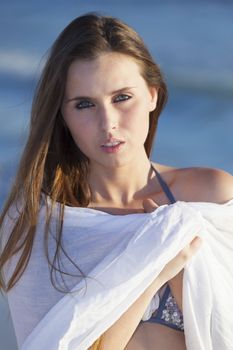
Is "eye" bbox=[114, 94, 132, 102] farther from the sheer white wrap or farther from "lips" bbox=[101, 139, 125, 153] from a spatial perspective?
the sheer white wrap

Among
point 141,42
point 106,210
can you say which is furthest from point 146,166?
point 141,42

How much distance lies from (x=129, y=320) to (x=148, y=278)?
0.10 metres

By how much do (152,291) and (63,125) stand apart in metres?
0.43

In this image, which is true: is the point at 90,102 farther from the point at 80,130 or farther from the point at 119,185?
the point at 119,185

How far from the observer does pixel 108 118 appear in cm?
196

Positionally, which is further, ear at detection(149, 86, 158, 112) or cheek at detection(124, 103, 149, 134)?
ear at detection(149, 86, 158, 112)

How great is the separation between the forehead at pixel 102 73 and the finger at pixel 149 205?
0.25 metres

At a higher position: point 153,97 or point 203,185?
point 153,97

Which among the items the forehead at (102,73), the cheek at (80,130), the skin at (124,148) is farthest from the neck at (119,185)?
the forehead at (102,73)

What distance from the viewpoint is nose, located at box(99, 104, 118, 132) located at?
1959 mm

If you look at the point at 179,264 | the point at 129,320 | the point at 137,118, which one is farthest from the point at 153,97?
the point at 129,320

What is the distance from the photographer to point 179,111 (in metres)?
2.94

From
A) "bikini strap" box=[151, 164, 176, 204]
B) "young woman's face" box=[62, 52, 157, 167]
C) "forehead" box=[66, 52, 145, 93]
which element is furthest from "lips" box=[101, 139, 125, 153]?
"bikini strap" box=[151, 164, 176, 204]

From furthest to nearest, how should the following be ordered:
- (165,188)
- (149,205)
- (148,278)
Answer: (165,188)
(149,205)
(148,278)
